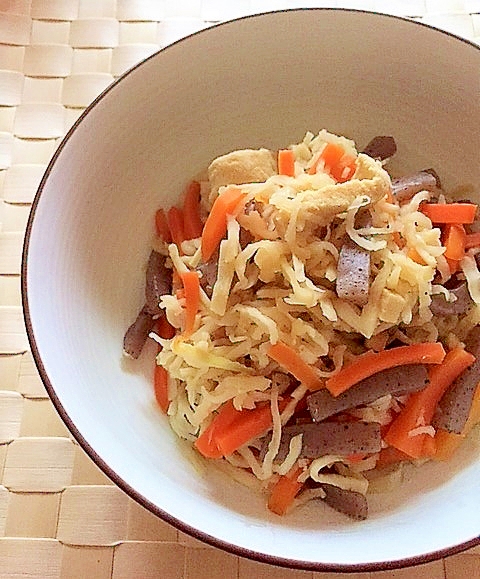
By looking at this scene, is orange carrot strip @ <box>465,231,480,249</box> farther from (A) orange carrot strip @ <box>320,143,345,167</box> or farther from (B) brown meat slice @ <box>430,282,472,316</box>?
(A) orange carrot strip @ <box>320,143,345,167</box>

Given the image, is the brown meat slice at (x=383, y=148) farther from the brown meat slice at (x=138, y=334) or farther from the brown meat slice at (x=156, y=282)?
the brown meat slice at (x=138, y=334)

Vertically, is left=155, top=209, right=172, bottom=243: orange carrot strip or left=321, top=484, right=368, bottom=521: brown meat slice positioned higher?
left=155, top=209, right=172, bottom=243: orange carrot strip

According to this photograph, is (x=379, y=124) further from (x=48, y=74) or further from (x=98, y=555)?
(x=98, y=555)

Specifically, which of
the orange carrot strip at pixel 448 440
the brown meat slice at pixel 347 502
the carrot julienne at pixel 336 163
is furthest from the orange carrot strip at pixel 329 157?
the brown meat slice at pixel 347 502

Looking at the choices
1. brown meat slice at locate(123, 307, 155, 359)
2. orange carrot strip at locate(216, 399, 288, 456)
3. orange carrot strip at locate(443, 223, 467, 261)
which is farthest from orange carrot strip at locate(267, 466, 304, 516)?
orange carrot strip at locate(443, 223, 467, 261)

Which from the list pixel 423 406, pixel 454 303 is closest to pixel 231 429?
pixel 423 406

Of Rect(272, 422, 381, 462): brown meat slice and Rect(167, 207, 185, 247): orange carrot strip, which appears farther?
Rect(167, 207, 185, 247): orange carrot strip

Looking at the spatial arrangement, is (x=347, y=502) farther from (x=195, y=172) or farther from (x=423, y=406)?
(x=195, y=172)
